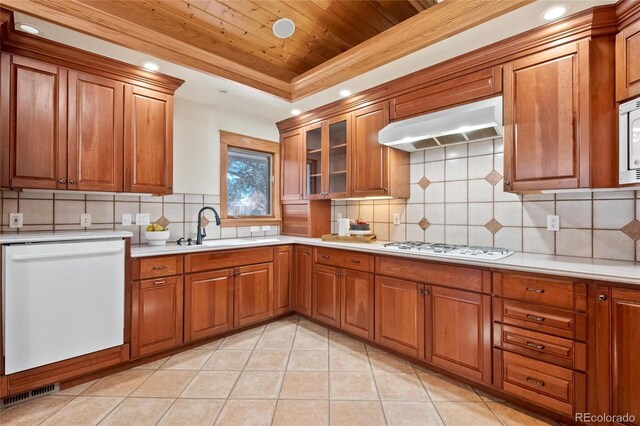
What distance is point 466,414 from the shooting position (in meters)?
1.75

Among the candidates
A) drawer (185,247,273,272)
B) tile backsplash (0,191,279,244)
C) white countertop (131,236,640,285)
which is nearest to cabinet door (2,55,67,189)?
tile backsplash (0,191,279,244)

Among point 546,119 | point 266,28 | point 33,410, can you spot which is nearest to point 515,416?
point 546,119

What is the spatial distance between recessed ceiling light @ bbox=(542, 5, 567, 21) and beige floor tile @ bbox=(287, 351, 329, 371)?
9.03 feet

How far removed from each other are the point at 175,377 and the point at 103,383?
18.6 inches

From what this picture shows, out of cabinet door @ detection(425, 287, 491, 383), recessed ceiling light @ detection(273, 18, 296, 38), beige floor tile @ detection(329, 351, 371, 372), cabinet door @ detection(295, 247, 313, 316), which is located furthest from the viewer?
cabinet door @ detection(295, 247, 313, 316)

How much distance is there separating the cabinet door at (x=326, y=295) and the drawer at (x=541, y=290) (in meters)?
1.42

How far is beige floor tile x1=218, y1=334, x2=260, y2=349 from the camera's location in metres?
2.66

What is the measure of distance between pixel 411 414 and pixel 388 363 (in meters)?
0.60

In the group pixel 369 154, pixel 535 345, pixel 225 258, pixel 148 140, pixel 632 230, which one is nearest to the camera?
pixel 535 345

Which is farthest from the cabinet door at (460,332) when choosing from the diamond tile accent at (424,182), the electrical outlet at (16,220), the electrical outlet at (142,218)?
the electrical outlet at (16,220)

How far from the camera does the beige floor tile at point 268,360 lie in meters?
2.29

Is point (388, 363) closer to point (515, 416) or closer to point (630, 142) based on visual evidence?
point (515, 416)

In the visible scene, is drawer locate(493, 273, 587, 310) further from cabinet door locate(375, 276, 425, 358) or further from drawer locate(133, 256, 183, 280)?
drawer locate(133, 256, 183, 280)

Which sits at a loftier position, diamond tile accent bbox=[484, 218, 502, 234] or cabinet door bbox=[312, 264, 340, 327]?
diamond tile accent bbox=[484, 218, 502, 234]
